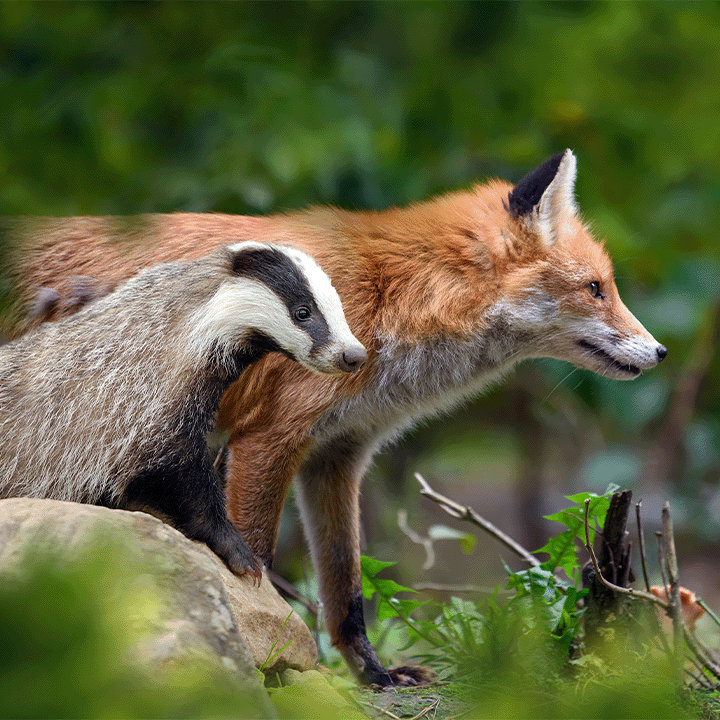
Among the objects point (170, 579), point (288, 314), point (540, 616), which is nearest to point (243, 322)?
point (288, 314)

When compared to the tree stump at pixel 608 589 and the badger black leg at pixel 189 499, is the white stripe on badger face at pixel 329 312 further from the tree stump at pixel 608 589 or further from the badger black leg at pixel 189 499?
the tree stump at pixel 608 589

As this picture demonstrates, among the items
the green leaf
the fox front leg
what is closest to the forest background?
the green leaf

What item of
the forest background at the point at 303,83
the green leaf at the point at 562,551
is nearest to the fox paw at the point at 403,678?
the green leaf at the point at 562,551

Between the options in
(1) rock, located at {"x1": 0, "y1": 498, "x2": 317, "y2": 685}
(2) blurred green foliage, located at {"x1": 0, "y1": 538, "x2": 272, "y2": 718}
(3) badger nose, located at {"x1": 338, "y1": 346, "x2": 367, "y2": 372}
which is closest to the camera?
(2) blurred green foliage, located at {"x1": 0, "y1": 538, "x2": 272, "y2": 718}

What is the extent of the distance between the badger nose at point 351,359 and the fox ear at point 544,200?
1.62 meters

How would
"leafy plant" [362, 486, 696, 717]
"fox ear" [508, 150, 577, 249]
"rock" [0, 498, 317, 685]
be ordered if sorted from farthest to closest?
"fox ear" [508, 150, 577, 249], "leafy plant" [362, 486, 696, 717], "rock" [0, 498, 317, 685]

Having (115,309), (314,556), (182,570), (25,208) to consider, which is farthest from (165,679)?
(314,556)

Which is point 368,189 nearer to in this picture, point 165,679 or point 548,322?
point 548,322

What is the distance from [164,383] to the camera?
2912mm

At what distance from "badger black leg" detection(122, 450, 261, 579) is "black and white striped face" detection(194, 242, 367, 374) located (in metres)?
0.51

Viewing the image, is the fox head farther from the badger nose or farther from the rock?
the rock

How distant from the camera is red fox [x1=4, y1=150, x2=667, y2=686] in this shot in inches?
138

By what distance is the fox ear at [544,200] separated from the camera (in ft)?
12.8

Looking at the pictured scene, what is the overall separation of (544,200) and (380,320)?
1.09 m
